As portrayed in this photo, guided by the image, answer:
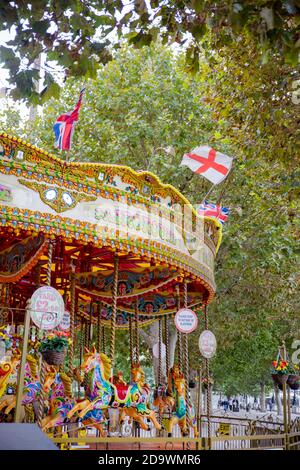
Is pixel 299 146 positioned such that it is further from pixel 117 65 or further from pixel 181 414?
pixel 117 65

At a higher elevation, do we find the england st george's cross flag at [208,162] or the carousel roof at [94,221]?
the england st george's cross flag at [208,162]

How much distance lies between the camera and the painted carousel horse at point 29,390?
315 inches

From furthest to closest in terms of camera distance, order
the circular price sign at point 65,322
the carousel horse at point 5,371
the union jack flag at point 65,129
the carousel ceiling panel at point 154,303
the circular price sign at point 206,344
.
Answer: the carousel ceiling panel at point 154,303
the circular price sign at point 65,322
the circular price sign at point 206,344
the union jack flag at point 65,129
the carousel horse at point 5,371

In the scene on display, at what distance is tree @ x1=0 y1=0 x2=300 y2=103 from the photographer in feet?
13.8

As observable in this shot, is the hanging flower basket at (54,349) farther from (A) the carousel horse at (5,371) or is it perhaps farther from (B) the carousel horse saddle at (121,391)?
(B) the carousel horse saddle at (121,391)

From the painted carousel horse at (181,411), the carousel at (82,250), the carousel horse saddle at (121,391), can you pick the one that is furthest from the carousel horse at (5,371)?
the painted carousel horse at (181,411)

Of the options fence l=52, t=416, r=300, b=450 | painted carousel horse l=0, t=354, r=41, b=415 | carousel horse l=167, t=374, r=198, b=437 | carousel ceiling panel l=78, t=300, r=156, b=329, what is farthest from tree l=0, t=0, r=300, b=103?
carousel ceiling panel l=78, t=300, r=156, b=329

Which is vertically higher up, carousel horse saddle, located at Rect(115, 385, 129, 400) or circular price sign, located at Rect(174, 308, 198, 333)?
circular price sign, located at Rect(174, 308, 198, 333)

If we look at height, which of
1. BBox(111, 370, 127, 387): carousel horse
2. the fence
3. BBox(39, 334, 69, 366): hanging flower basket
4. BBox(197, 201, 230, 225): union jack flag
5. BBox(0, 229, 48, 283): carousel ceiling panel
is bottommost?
the fence

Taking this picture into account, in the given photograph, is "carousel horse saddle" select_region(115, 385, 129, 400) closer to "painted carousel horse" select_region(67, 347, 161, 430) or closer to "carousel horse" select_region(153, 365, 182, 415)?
"painted carousel horse" select_region(67, 347, 161, 430)

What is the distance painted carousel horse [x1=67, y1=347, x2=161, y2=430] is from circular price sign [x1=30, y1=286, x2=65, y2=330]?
1.11m

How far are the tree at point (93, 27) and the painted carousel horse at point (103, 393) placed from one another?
4.93 meters

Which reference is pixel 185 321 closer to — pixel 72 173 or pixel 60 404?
pixel 60 404

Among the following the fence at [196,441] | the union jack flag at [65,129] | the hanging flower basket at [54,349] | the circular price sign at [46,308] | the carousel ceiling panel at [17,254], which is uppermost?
the union jack flag at [65,129]
